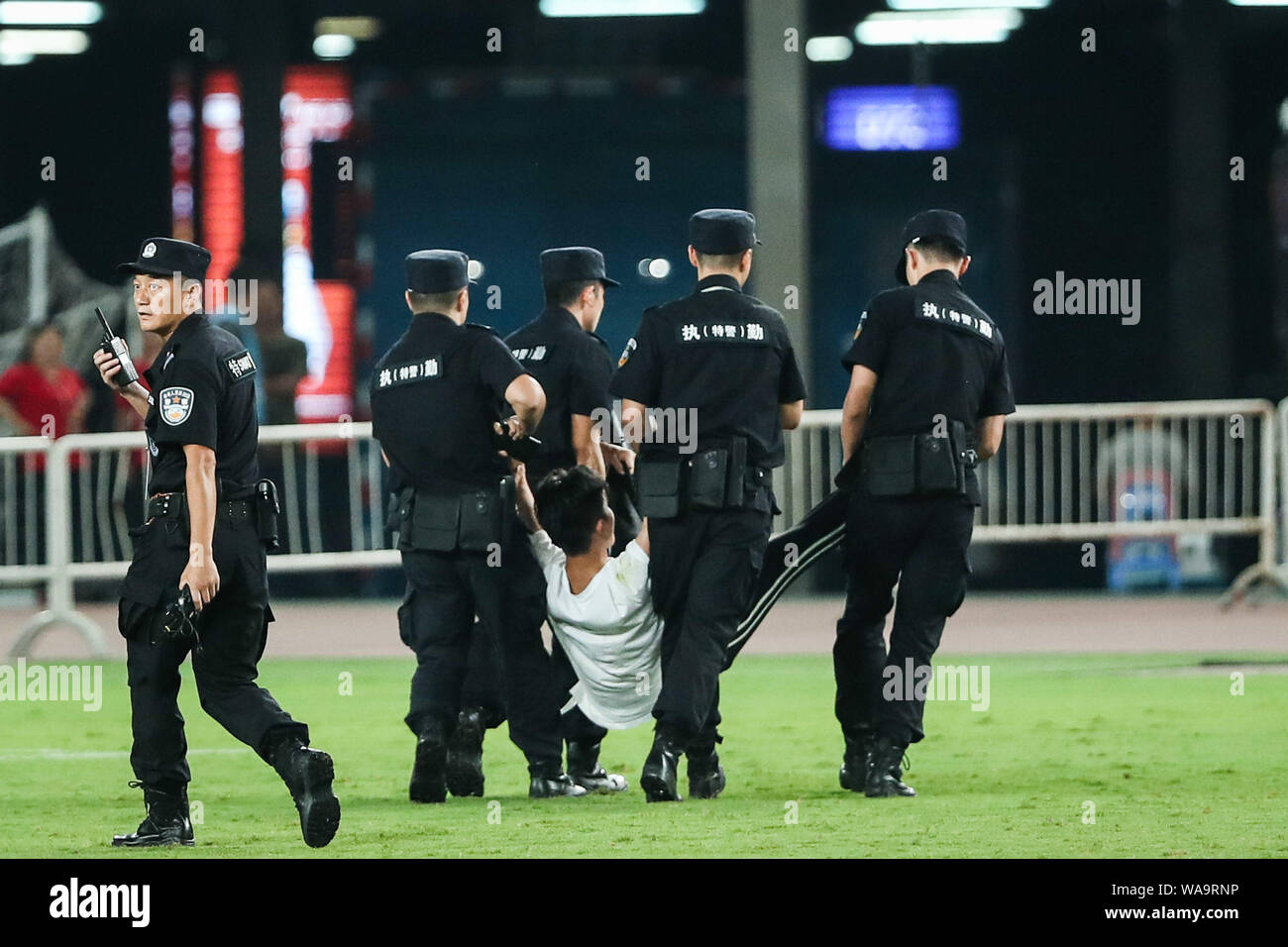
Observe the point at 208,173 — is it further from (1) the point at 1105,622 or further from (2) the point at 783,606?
(1) the point at 1105,622

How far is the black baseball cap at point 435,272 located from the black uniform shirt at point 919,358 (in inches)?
55.2

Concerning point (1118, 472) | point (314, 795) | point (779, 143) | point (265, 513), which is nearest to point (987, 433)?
point (265, 513)

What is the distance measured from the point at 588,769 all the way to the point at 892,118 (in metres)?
9.71

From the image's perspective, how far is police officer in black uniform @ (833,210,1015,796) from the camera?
27.3 ft

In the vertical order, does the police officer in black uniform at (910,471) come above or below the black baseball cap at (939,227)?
below

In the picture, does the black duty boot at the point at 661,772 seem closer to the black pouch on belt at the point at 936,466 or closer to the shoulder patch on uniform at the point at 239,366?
the black pouch on belt at the point at 936,466

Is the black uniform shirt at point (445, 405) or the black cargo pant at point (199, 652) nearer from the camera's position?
the black cargo pant at point (199, 652)

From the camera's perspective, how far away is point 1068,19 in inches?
696

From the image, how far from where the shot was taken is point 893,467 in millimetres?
8336

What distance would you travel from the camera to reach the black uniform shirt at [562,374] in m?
8.88

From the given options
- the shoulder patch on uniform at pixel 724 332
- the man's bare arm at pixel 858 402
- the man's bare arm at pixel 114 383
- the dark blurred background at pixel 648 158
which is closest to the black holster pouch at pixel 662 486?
the shoulder patch on uniform at pixel 724 332

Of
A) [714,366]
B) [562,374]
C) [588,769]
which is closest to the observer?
[714,366]

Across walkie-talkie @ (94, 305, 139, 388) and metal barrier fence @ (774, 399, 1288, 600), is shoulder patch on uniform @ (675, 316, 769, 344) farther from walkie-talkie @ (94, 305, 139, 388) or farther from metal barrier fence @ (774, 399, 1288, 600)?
metal barrier fence @ (774, 399, 1288, 600)

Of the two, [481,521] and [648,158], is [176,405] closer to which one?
[481,521]
